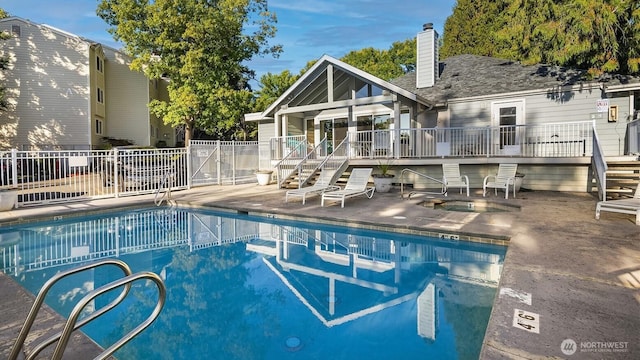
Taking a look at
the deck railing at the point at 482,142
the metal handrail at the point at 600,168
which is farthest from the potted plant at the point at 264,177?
the metal handrail at the point at 600,168

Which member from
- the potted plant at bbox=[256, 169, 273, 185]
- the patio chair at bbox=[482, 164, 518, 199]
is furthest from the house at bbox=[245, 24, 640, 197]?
the patio chair at bbox=[482, 164, 518, 199]

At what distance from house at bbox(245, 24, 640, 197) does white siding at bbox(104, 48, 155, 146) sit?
1229cm

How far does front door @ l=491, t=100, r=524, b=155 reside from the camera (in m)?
13.1

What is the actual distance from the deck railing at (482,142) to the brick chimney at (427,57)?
3492 mm

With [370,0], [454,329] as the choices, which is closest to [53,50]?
[370,0]

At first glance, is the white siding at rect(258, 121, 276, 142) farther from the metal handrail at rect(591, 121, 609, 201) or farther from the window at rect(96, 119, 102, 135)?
the metal handrail at rect(591, 121, 609, 201)

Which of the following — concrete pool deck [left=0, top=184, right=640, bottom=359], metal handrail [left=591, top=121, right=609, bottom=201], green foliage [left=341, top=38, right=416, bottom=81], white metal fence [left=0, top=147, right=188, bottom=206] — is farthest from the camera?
green foliage [left=341, top=38, right=416, bottom=81]

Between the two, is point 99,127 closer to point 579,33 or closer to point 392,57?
point 579,33

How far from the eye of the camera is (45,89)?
21.6 meters

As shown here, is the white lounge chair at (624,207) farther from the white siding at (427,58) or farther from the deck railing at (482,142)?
the white siding at (427,58)

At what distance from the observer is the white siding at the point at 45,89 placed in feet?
69.3

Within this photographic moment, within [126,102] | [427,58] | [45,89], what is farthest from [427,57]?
[45,89]

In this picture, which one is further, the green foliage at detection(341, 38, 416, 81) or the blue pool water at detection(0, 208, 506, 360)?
the green foliage at detection(341, 38, 416, 81)
